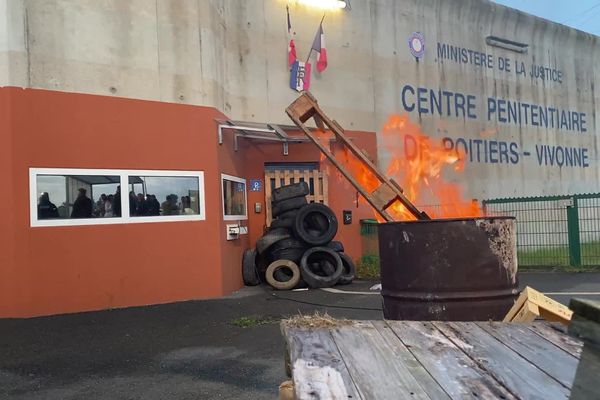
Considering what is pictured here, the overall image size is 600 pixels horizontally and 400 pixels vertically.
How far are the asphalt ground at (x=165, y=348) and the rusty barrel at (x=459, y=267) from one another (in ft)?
5.50

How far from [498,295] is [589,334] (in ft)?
10.2

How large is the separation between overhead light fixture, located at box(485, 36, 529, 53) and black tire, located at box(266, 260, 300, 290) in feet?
35.1

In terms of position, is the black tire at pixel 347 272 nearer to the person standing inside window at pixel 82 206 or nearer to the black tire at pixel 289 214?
the black tire at pixel 289 214

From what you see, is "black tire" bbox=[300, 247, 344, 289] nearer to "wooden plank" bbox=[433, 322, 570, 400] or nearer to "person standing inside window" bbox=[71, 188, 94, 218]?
"person standing inside window" bbox=[71, 188, 94, 218]

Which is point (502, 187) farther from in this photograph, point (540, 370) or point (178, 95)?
point (540, 370)

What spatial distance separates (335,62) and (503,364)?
474 inches

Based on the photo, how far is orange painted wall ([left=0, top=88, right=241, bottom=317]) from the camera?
8508 mm

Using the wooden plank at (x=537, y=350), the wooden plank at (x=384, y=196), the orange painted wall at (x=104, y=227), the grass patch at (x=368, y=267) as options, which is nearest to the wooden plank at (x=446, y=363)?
the wooden plank at (x=537, y=350)

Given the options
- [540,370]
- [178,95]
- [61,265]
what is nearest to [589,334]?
[540,370]

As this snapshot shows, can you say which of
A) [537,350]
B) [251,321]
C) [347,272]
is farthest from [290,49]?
[537,350]

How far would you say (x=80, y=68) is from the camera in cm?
910

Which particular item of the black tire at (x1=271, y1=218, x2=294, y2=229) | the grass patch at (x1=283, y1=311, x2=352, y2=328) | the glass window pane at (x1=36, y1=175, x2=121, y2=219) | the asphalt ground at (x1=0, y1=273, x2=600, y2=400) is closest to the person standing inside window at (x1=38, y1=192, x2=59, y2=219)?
the glass window pane at (x1=36, y1=175, x2=121, y2=219)

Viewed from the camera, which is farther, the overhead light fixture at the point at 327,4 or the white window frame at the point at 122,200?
the overhead light fixture at the point at 327,4

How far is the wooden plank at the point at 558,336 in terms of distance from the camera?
7.41 ft
